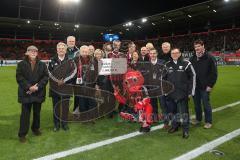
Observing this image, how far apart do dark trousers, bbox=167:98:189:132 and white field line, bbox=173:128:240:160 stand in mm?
590

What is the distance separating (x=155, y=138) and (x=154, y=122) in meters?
1.23

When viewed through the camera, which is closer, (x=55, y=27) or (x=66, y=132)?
(x=66, y=132)

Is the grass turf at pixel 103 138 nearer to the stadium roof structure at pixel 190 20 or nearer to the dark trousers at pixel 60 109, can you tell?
the dark trousers at pixel 60 109

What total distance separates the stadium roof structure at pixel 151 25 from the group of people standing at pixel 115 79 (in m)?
26.7

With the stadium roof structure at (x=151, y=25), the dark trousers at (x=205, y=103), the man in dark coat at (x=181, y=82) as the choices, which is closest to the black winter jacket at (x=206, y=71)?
the dark trousers at (x=205, y=103)

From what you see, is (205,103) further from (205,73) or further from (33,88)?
(33,88)

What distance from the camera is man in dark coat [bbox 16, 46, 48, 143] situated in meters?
5.02

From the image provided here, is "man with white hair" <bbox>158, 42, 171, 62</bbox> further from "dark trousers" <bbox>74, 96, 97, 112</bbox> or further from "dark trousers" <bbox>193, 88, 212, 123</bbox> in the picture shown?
"dark trousers" <bbox>74, 96, 97, 112</bbox>

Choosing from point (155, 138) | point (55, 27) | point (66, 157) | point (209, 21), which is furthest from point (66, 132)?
point (55, 27)

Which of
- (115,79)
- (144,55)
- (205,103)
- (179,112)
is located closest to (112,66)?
(115,79)

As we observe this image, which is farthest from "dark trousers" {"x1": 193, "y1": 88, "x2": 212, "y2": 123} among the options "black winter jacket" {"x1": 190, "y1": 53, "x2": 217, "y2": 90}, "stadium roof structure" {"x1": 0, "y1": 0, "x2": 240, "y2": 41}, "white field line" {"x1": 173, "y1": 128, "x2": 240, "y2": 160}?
"stadium roof structure" {"x1": 0, "y1": 0, "x2": 240, "y2": 41}

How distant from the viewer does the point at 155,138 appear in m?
5.39

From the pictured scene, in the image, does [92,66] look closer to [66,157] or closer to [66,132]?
[66,132]

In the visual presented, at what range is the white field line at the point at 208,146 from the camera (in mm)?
4441
